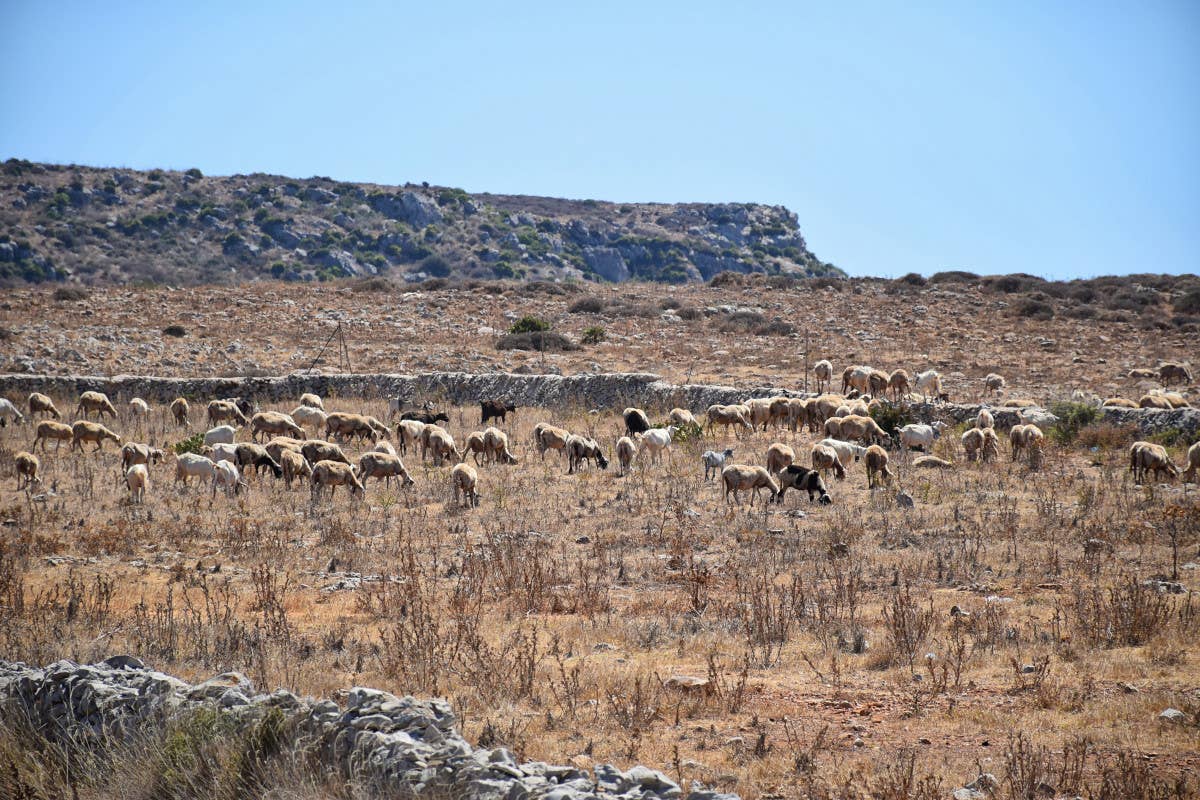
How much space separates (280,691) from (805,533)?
8.18 metres

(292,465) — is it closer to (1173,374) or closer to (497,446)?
(497,446)

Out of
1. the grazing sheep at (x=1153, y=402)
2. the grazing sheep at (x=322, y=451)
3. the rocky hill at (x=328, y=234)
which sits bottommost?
the grazing sheep at (x=322, y=451)

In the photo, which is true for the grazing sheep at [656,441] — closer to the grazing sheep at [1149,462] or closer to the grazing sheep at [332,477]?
the grazing sheep at [332,477]

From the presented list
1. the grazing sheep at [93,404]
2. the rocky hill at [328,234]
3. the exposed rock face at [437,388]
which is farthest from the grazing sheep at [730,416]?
the rocky hill at [328,234]

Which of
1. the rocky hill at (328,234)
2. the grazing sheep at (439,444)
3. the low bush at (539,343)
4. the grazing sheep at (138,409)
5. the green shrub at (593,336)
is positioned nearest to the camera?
the grazing sheep at (439,444)

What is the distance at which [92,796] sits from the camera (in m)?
6.91

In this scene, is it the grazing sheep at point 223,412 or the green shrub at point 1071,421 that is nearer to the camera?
the green shrub at point 1071,421

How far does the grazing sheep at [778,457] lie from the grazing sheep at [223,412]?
43.5 ft

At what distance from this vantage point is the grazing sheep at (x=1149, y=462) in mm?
16094

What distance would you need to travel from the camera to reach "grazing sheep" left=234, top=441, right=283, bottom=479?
56.6 feet

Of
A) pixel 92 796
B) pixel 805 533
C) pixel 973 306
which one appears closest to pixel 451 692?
pixel 92 796

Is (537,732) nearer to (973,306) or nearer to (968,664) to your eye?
(968,664)

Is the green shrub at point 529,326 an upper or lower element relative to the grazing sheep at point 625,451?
upper

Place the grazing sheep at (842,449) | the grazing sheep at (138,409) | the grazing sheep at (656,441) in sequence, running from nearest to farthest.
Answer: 1. the grazing sheep at (842,449)
2. the grazing sheep at (656,441)
3. the grazing sheep at (138,409)
